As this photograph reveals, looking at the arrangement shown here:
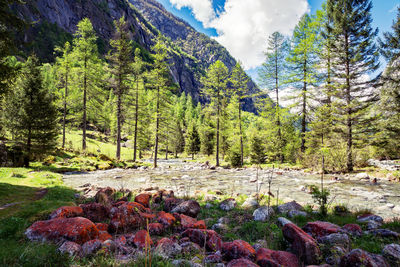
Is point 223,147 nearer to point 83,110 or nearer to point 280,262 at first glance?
point 83,110

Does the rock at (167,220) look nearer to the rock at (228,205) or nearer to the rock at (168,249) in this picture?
the rock at (168,249)

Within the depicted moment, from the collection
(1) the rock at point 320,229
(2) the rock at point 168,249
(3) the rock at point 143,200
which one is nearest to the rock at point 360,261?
(1) the rock at point 320,229

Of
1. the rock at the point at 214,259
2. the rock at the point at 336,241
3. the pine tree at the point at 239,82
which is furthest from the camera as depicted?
the pine tree at the point at 239,82

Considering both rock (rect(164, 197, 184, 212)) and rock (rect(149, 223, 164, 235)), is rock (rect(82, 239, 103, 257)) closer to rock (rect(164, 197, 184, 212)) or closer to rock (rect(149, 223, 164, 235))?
rock (rect(149, 223, 164, 235))

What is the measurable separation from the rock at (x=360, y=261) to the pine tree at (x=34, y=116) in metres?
19.3

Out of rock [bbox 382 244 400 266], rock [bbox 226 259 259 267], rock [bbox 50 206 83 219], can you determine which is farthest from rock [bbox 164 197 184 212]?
rock [bbox 382 244 400 266]

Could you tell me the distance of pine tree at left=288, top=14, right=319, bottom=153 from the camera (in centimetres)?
2061

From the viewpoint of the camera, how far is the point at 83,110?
2197 centimetres

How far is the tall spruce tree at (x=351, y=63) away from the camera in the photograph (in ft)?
52.6

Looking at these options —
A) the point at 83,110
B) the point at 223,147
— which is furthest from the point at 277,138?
the point at 83,110

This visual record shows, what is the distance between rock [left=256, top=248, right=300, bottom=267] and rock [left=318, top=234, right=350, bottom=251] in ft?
2.89

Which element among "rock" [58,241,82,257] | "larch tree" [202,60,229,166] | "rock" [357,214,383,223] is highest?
"larch tree" [202,60,229,166]

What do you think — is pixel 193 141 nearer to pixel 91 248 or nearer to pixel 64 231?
pixel 64 231

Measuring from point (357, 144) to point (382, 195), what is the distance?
9810mm
